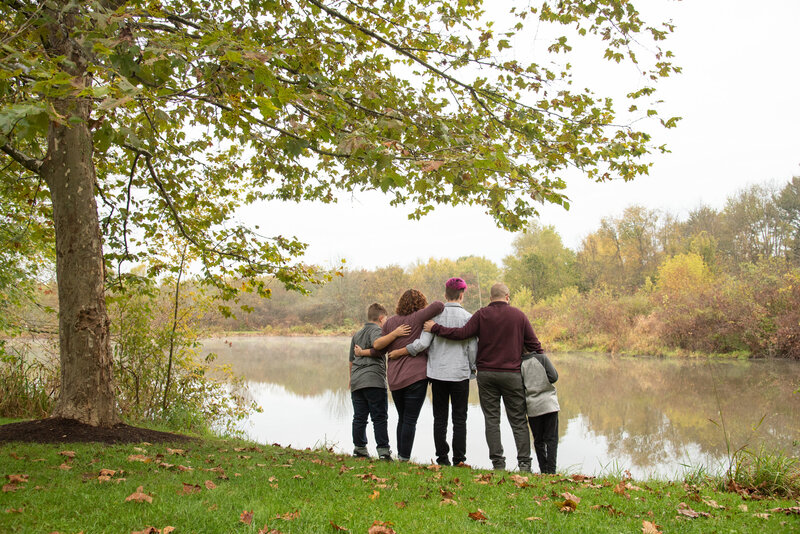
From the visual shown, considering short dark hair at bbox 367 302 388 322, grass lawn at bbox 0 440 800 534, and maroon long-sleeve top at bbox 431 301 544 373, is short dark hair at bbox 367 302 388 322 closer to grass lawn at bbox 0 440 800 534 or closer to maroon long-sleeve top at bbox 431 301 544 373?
maroon long-sleeve top at bbox 431 301 544 373

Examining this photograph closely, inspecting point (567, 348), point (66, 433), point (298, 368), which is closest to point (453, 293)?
point (66, 433)

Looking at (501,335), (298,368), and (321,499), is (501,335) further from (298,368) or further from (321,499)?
(298,368)

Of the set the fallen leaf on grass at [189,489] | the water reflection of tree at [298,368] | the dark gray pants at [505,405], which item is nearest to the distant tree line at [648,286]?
the water reflection of tree at [298,368]

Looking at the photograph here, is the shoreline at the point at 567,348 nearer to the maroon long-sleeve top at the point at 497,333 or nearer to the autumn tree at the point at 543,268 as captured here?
the maroon long-sleeve top at the point at 497,333

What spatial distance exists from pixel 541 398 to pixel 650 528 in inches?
80.0

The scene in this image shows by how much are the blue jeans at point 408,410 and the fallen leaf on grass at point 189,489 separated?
2.18 meters

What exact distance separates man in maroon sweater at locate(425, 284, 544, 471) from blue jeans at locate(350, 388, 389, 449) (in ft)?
3.43

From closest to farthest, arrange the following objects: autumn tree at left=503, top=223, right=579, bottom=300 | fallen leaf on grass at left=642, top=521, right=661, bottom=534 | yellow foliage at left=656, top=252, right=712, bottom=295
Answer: fallen leaf on grass at left=642, top=521, right=661, bottom=534 < yellow foliage at left=656, top=252, right=712, bottom=295 < autumn tree at left=503, top=223, right=579, bottom=300

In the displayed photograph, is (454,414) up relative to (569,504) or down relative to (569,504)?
up

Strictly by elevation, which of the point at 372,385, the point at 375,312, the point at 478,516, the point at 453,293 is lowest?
the point at 478,516

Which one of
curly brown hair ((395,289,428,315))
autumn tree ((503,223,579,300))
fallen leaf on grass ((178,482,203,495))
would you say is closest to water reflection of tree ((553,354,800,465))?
curly brown hair ((395,289,428,315))

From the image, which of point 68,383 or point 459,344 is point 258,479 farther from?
point 68,383

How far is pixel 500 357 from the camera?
16.9 ft

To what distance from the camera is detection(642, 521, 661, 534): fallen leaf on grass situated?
3.06 metres
